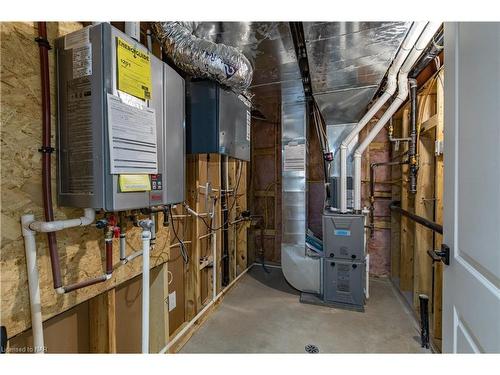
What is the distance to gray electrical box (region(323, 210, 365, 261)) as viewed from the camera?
2.44m

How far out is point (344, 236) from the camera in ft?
8.16

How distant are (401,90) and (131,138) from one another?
2.31 metres

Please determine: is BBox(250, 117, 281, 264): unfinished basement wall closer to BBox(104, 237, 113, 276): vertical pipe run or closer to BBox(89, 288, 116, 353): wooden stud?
BBox(89, 288, 116, 353): wooden stud

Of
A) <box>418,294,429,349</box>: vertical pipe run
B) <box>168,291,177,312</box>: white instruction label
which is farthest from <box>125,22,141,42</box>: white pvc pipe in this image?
<box>418,294,429,349</box>: vertical pipe run

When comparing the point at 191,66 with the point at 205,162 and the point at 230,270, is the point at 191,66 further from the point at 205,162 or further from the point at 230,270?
the point at 230,270

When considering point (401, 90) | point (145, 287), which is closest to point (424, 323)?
point (401, 90)

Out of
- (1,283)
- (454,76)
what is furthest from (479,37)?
(1,283)

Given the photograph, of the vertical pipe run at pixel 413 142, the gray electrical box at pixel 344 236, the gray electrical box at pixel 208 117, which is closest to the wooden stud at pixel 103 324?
the gray electrical box at pixel 208 117

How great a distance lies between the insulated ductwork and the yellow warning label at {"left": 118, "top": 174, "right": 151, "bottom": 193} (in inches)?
30.0

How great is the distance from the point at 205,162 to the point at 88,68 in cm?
149

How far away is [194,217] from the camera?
2148mm

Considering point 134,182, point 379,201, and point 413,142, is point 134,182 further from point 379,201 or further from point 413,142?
point 379,201

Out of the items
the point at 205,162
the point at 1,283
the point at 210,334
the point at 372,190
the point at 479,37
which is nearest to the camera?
the point at 479,37

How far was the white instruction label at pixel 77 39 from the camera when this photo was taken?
885 mm
